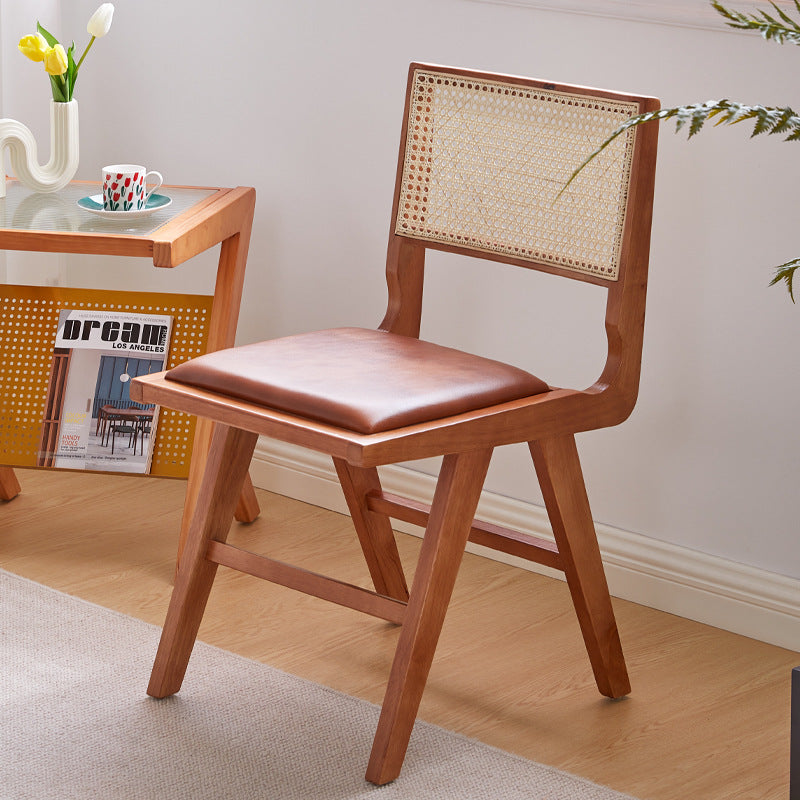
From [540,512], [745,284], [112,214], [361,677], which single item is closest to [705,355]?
[745,284]

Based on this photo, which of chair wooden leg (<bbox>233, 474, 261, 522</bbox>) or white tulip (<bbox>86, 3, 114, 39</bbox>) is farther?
chair wooden leg (<bbox>233, 474, 261, 522</bbox>)

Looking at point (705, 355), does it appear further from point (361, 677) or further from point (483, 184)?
point (361, 677)

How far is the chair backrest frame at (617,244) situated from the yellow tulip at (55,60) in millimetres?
655

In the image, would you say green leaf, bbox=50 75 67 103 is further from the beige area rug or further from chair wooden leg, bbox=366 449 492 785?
chair wooden leg, bbox=366 449 492 785

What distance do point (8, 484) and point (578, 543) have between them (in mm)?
1276

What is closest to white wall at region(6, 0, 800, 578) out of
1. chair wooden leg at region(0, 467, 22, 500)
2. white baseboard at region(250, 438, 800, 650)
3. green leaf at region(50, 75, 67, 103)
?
white baseboard at region(250, 438, 800, 650)

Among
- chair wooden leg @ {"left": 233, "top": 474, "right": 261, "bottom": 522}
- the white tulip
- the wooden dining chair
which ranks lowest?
chair wooden leg @ {"left": 233, "top": 474, "right": 261, "bottom": 522}

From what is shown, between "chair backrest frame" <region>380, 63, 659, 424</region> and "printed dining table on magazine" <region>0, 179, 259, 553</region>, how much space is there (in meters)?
0.36

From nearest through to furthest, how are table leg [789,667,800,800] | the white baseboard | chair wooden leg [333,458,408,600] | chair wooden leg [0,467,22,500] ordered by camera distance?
table leg [789,667,800,800] < chair wooden leg [333,458,408,600] < the white baseboard < chair wooden leg [0,467,22,500]

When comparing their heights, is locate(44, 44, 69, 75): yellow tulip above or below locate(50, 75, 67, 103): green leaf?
above

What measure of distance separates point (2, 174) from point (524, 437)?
113cm

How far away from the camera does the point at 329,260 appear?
2.49m

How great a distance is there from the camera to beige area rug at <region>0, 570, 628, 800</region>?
62.4 inches

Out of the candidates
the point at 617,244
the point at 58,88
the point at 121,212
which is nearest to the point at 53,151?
the point at 58,88
